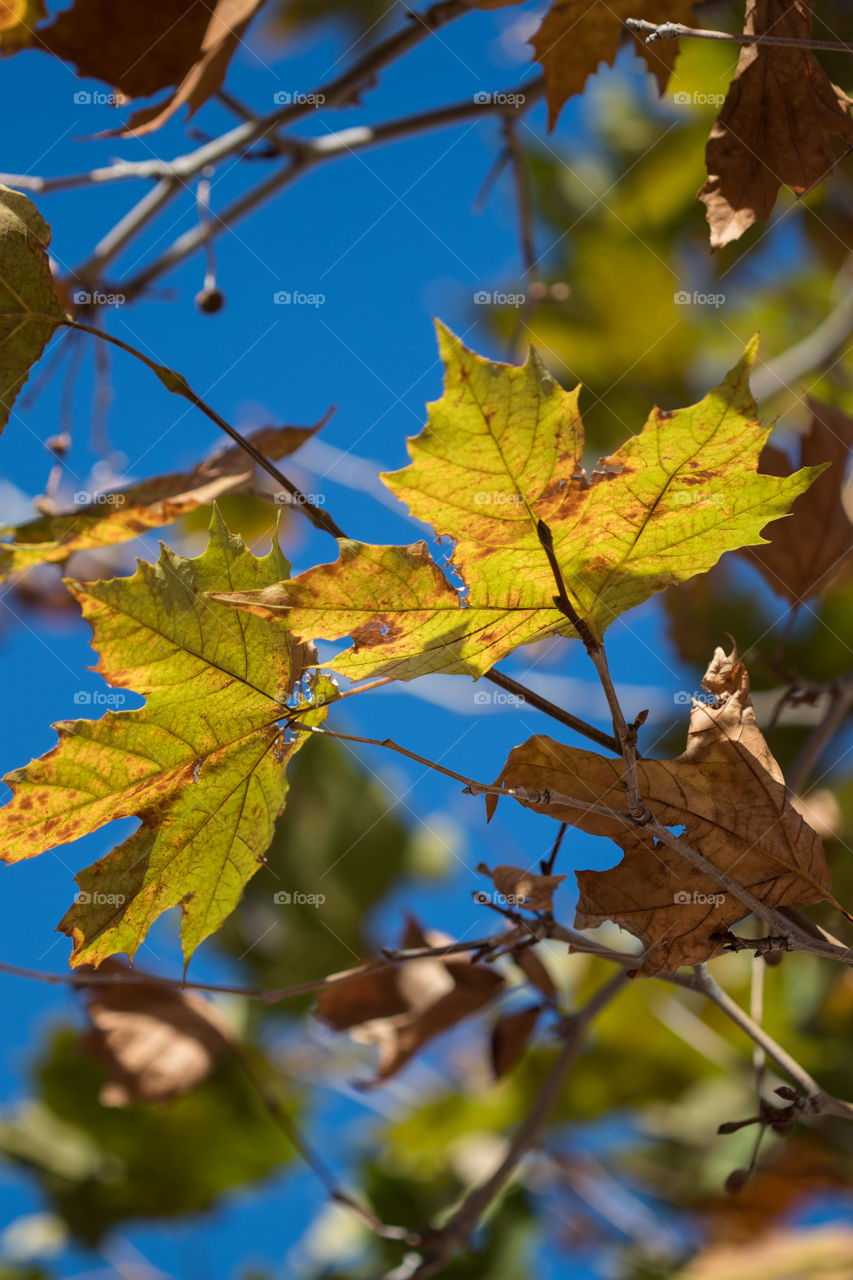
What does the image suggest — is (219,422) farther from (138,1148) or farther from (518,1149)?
(138,1148)

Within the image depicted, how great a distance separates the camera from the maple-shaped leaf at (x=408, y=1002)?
4.18 ft

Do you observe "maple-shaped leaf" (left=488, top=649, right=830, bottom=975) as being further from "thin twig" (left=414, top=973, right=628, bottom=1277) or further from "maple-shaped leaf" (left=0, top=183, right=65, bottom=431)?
"maple-shaped leaf" (left=0, top=183, right=65, bottom=431)

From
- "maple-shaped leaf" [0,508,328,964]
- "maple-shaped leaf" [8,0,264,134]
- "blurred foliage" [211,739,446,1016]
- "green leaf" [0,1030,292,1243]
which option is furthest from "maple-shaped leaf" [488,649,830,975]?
"green leaf" [0,1030,292,1243]

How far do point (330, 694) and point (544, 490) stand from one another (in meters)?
0.22

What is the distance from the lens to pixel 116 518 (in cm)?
97

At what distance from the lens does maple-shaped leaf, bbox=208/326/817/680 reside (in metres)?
0.59

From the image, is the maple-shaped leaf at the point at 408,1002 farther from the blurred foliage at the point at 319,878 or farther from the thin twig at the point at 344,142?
the thin twig at the point at 344,142

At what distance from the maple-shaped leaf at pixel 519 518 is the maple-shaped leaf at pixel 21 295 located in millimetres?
317

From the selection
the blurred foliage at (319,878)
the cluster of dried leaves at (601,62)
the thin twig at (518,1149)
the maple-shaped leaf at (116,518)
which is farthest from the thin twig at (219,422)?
the blurred foliage at (319,878)

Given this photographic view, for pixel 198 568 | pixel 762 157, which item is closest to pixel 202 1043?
pixel 198 568

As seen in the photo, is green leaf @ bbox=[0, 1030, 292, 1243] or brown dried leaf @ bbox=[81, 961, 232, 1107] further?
green leaf @ bbox=[0, 1030, 292, 1243]

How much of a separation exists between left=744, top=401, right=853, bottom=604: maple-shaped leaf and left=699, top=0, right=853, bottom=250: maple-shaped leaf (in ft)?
1.19

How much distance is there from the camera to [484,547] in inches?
25.7

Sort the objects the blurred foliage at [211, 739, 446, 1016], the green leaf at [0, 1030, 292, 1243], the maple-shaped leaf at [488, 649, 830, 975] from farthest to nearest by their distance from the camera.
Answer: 1. the blurred foliage at [211, 739, 446, 1016]
2. the green leaf at [0, 1030, 292, 1243]
3. the maple-shaped leaf at [488, 649, 830, 975]
